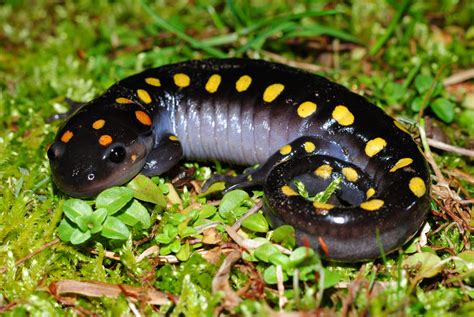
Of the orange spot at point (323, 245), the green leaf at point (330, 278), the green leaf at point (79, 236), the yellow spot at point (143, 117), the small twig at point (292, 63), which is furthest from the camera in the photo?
the small twig at point (292, 63)

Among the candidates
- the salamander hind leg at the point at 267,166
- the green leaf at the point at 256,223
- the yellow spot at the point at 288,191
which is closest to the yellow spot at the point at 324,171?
the salamander hind leg at the point at 267,166

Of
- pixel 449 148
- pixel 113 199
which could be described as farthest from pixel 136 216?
pixel 449 148

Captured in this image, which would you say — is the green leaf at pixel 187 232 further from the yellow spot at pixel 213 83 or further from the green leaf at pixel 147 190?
the yellow spot at pixel 213 83

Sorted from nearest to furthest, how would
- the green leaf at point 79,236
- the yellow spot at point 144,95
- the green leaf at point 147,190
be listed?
the green leaf at point 79,236, the green leaf at point 147,190, the yellow spot at point 144,95

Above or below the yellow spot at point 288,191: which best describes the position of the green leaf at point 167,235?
below

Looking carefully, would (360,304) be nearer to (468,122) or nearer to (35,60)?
(468,122)

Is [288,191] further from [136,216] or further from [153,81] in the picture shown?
[153,81]

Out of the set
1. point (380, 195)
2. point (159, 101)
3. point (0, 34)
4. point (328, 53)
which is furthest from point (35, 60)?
point (380, 195)
